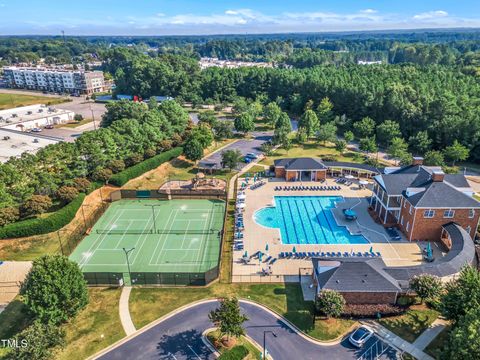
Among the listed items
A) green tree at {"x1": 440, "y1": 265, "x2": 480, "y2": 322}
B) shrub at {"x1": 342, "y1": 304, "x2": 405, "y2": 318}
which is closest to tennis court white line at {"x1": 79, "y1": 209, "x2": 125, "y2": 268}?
shrub at {"x1": 342, "y1": 304, "x2": 405, "y2": 318}

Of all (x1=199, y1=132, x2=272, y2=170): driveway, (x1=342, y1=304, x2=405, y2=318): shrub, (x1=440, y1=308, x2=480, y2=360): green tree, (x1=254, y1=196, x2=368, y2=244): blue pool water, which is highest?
(x1=440, y1=308, x2=480, y2=360): green tree

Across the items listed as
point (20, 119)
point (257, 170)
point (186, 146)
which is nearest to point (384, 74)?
point (257, 170)

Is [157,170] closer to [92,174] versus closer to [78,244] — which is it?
[92,174]

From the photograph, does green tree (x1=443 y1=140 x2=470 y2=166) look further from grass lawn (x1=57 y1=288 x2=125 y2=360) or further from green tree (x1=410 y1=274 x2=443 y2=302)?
grass lawn (x1=57 y1=288 x2=125 y2=360)

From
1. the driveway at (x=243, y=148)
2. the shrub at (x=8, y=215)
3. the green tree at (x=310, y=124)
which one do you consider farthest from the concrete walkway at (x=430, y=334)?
the green tree at (x=310, y=124)

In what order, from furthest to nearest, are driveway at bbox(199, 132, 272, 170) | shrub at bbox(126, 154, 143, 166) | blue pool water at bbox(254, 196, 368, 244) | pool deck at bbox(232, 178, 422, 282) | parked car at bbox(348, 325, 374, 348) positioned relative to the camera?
driveway at bbox(199, 132, 272, 170), shrub at bbox(126, 154, 143, 166), blue pool water at bbox(254, 196, 368, 244), pool deck at bbox(232, 178, 422, 282), parked car at bbox(348, 325, 374, 348)

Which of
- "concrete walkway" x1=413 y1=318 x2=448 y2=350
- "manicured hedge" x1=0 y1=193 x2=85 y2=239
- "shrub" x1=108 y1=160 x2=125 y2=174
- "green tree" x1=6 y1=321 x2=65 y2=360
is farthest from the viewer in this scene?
"shrub" x1=108 y1=160 x2=125 y2=174
